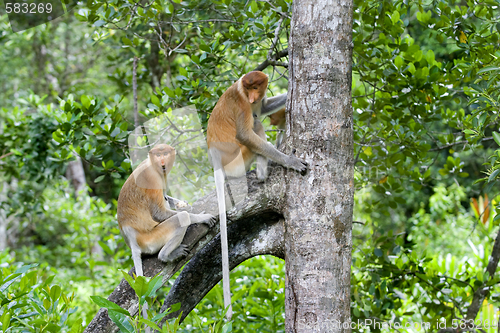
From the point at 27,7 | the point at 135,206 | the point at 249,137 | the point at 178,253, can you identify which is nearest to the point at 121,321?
the point at 178,253

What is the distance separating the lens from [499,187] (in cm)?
854

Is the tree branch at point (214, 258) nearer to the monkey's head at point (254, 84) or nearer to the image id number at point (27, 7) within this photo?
the monkey's head at point (254, 84)

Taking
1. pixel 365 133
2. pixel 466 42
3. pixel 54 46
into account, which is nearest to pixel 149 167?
pixel 365 133

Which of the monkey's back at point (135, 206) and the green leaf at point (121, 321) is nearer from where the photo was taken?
the green leaf at point (121, 321)

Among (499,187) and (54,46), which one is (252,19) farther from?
(499,187)

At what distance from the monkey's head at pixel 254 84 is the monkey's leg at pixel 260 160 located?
0.70 ft

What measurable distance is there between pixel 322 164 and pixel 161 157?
93 centimetres

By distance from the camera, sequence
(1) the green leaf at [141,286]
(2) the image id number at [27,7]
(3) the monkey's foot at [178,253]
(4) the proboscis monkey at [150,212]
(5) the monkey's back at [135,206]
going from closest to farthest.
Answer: (1) the green leaf at [141,286], (3) the monkey's foot at [178,253], (4) the proboscis monkey at [150,212], (5) the monkey's back at [135,206], (2) the image id number at [27,7]

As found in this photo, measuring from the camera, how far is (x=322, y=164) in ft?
6.10

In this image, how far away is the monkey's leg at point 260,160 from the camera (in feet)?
7.08

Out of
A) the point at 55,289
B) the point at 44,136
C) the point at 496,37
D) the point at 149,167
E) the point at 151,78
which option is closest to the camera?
the point at 55,289

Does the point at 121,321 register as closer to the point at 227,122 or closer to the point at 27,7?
the point at 227,122

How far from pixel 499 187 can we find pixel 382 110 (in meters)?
7.06

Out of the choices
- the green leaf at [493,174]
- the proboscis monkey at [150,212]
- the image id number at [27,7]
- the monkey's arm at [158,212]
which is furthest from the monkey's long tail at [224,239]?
the image id number at [27,7]
